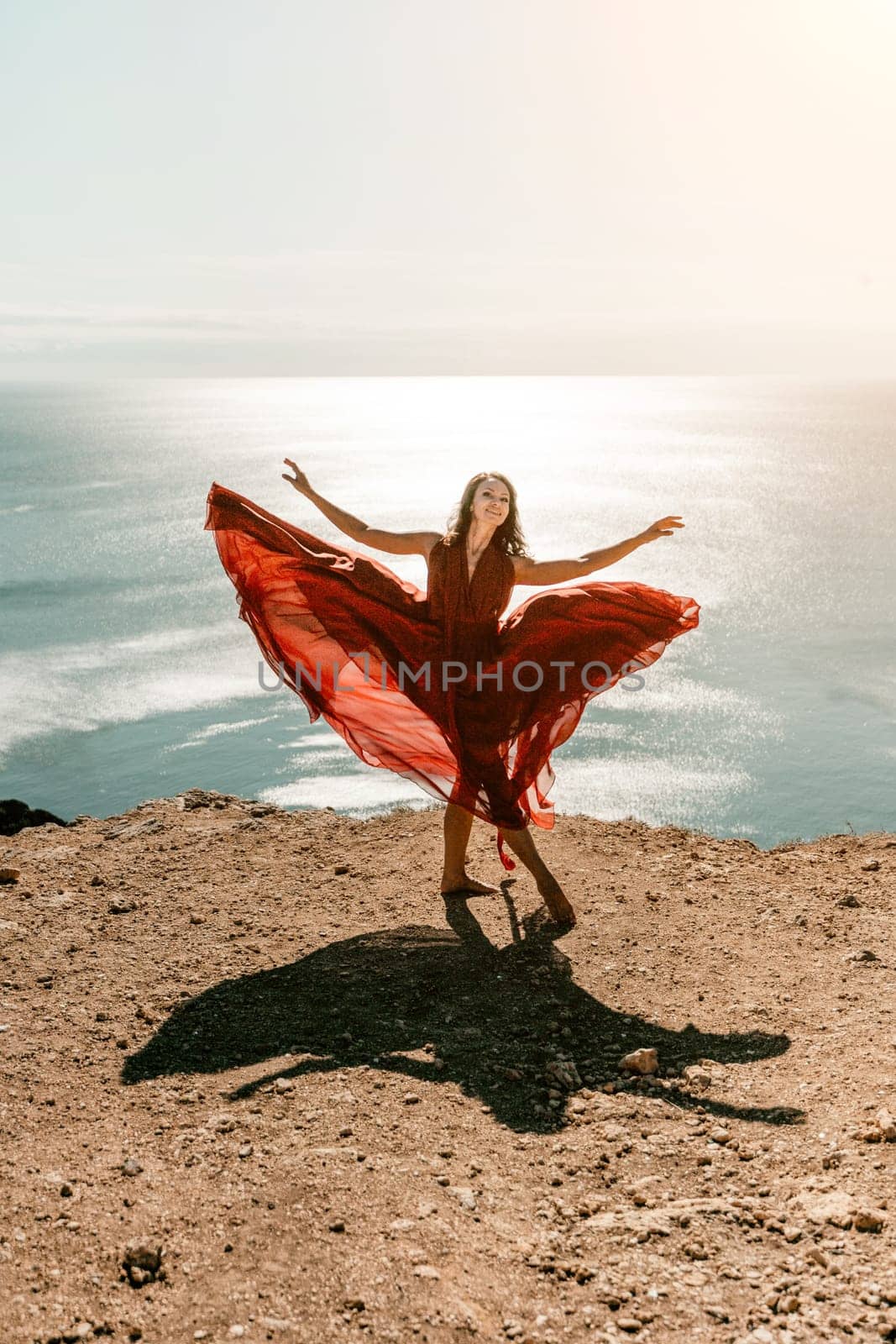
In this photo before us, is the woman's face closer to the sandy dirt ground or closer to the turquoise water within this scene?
the sandy dirt ground

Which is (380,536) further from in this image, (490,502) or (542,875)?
(542,875)

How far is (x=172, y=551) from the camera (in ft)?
192

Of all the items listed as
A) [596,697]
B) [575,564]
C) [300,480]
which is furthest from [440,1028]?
[596,697]

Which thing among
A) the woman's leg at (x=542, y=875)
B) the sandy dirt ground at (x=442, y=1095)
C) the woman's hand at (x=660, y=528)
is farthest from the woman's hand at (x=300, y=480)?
the sandy dirt ground at (x=442, y=1095)

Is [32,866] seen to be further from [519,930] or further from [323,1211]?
[323,1211]

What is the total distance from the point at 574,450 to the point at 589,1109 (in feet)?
444

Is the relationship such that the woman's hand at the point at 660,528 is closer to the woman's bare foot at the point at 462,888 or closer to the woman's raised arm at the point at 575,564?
the woman's raised arm at the point at 575,564

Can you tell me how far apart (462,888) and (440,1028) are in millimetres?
1658

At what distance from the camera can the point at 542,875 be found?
6.05 meters

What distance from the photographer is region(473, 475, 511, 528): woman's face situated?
19.0 feet

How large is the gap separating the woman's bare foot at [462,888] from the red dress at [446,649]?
27cm

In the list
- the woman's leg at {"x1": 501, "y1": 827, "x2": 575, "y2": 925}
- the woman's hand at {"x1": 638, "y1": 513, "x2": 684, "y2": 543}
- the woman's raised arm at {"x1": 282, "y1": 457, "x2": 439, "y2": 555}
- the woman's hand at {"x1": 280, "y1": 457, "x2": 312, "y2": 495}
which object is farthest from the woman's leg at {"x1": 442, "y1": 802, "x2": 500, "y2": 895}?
the woman's hand at {"x1": 280, "y1": 457, "x2": 312, "y2": 495}

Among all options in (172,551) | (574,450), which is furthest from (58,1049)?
(574,450)

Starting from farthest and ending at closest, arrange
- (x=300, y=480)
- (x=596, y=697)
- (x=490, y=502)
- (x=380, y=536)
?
(x=596, y=697) < (x=300, y=480) < (x=380, y=536) < (x=490, y=502)
